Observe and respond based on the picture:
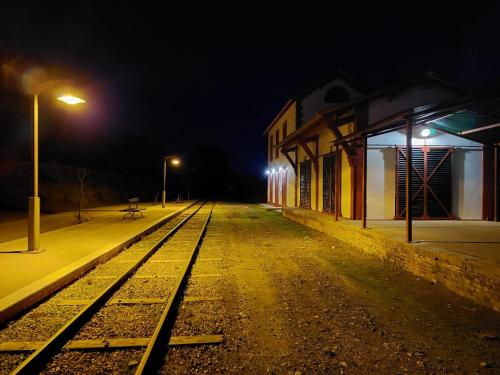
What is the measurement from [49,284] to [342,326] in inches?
178

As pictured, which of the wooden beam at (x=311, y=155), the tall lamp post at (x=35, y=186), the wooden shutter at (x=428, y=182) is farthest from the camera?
the wooden beam at (x=311, y=155)

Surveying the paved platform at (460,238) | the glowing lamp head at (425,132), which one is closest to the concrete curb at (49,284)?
the paved platform at (460,238)

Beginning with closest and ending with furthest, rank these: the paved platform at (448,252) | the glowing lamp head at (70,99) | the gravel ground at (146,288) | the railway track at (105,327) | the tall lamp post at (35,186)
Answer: the railway track at (105,327), the paved platform at (448,252), the gravel ground at (146,288), the tall lamp post at (35,186), the glowing lamp head at (70,99)

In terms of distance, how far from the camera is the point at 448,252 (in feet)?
22.0

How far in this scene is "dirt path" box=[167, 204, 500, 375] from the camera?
12.2 feet

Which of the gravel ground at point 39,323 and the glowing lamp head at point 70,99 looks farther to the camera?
the glowing lamp head at point 70,99

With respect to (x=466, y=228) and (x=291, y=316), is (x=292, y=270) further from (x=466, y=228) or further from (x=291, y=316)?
(x=466, y=228)

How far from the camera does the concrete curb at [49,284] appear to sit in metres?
4.87

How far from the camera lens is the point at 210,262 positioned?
859 centimetres

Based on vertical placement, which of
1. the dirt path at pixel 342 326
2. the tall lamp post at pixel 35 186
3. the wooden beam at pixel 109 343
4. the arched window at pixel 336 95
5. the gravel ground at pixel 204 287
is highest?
the arched window at pixel 336 95

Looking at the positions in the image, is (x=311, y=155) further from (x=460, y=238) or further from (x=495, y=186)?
(x=460, y=238)

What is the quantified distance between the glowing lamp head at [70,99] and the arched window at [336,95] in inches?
751

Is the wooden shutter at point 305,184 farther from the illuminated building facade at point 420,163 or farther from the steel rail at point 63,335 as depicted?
the steel rail at point 63,335

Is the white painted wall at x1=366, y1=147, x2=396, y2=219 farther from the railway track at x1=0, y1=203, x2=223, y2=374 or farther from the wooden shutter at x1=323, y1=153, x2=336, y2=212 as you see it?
the railway track at x1=0, y1=203, x2=223, y2=374
